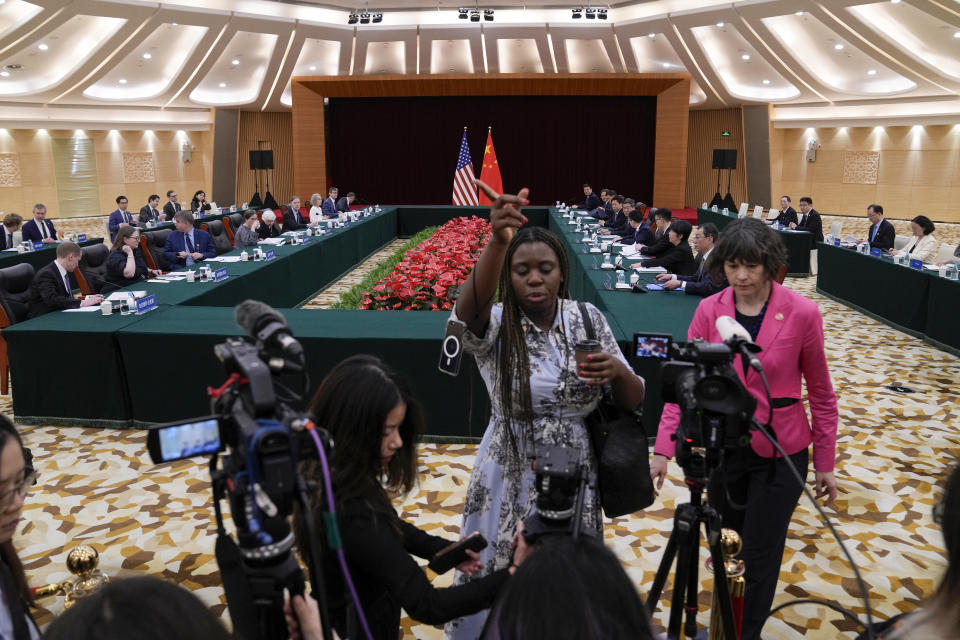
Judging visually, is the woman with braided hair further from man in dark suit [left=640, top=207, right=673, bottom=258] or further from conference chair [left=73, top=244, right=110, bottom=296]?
conference chair [left=73, top=244, right=110, bottom=296]

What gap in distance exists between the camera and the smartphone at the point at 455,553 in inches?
62.6

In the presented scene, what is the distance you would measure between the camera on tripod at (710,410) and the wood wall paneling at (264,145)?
20687 mm

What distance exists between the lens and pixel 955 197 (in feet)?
51.4

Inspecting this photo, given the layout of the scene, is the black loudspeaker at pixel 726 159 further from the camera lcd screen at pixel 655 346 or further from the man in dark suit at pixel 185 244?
the camera lcd screen at pixel 655 346

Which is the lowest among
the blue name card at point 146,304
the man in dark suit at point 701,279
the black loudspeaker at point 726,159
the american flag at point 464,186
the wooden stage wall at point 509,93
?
the blue name card at point 146,304

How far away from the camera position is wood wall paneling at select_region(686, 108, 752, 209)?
19984mm

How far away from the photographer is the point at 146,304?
4.95 m

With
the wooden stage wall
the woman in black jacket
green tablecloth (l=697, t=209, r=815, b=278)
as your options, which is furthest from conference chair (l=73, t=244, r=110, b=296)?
the wooden stage wall

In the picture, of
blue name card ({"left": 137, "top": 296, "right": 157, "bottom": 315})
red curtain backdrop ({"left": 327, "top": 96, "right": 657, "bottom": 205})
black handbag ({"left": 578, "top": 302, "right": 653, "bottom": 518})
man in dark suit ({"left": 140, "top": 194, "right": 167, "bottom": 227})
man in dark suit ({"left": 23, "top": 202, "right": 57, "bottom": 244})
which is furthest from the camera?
red curtain backdrop ({"left": 327, "top": 96, "right": 657, "bottom": 205})

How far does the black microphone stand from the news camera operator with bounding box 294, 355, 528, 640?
0.38m

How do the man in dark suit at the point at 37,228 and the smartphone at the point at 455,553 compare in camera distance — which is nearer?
the smartphone at the point at 455,553

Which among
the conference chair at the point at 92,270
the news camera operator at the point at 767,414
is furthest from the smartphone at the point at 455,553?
the conference chair at the point at 92,270

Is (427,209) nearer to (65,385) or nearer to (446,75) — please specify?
(446,75)

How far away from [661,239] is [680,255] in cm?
81
